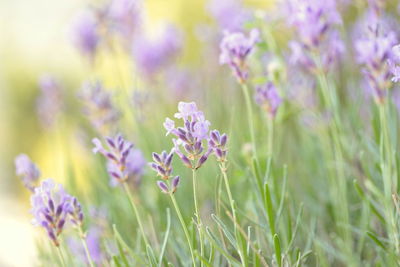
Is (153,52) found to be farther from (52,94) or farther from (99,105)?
(99,105)

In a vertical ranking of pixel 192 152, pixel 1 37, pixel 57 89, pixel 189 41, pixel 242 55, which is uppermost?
pixel 1 37

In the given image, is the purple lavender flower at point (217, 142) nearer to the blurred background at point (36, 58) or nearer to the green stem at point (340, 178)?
the green stem at point (340, 178)

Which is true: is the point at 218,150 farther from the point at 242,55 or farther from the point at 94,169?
the point at 94,169

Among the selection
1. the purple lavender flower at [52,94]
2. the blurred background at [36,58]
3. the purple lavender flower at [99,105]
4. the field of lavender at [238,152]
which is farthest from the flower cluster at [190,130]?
the blurred background at [36,58]

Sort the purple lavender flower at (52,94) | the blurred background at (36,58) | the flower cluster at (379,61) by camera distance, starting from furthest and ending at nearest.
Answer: the blurred background at (36,58)
the purple lavender flower at (52,94)
the flower cluster at (379,61)

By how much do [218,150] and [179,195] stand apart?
49 centimetres

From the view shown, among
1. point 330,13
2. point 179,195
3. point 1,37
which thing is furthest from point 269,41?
point 1,37

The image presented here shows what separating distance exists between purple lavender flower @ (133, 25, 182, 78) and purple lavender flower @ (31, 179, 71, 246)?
0.87m

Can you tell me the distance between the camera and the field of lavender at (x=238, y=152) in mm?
637

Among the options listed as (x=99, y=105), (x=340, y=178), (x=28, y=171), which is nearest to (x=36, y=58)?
(x=99, y=105)

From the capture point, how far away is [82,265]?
0.91 metres

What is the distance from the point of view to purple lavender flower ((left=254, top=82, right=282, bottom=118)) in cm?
81

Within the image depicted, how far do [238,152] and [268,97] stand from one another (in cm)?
34

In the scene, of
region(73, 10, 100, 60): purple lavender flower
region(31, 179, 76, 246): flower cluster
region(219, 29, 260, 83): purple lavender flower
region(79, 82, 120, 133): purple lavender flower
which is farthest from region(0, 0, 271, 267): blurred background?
region(31, 179, 76, 246): flower cluster
